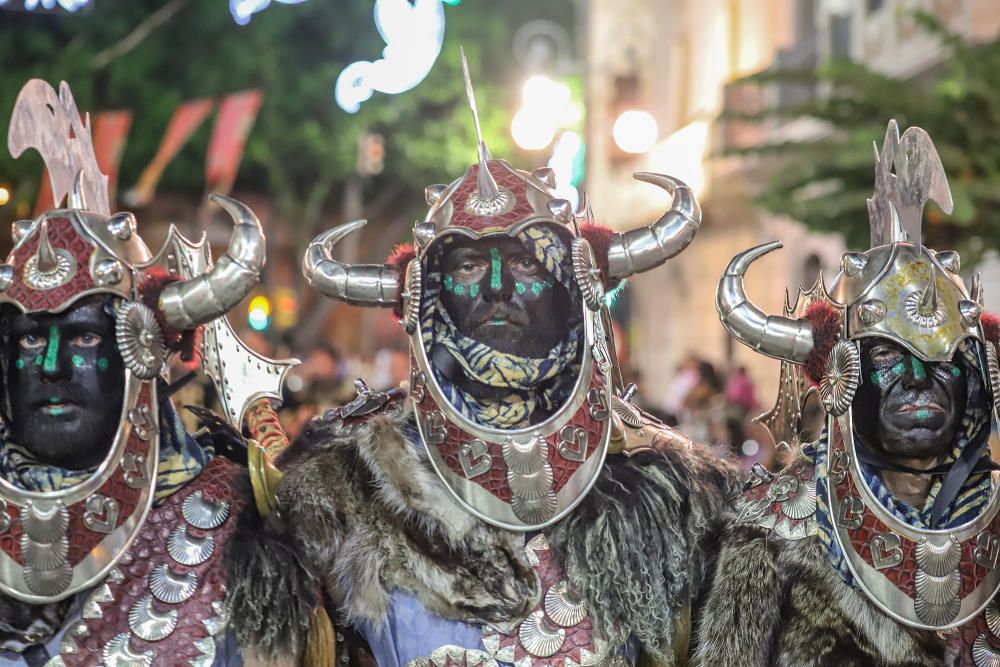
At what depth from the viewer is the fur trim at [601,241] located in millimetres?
4578

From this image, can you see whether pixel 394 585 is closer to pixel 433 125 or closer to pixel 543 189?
pixel 543 189

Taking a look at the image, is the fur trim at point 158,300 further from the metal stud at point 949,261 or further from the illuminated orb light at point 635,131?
the illuminated orb light at point 635,131

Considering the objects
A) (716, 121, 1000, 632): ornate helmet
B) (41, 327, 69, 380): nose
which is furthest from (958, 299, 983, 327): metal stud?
(41, 327, 69, 380): nose

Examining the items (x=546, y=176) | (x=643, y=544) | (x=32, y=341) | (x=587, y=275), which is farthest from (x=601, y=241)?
(x=32, y=341)

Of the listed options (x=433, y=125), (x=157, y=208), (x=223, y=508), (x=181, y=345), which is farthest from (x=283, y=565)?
(x=157, y=208)

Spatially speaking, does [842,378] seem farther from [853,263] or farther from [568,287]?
[568,287]

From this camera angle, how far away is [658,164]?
24.3 meters

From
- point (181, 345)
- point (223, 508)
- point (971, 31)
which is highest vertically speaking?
point (181, 345)

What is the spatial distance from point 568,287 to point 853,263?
0.82 meters

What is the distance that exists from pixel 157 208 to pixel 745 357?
13933 mm

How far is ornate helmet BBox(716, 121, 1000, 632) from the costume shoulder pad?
63 mm

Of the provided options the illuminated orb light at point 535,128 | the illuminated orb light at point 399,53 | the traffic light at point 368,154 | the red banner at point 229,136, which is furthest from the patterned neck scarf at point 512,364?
the traffic light at point 368,154

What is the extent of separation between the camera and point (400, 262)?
4.65 m

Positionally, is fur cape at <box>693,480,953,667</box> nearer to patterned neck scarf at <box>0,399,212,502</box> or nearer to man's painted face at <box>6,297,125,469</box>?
patterned neck scarf at <box>0,399,212,502</box>
